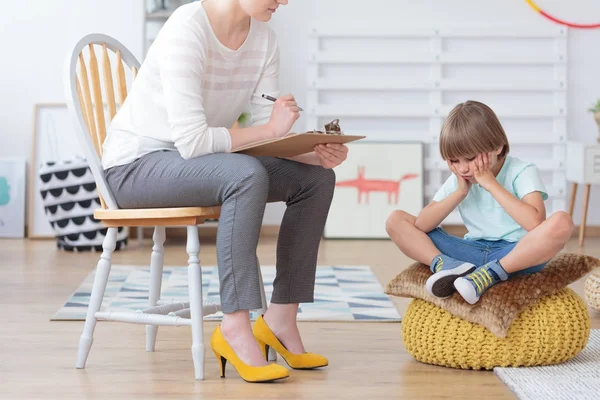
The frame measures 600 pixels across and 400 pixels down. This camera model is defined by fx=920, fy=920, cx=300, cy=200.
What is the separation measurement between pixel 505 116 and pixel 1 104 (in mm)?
2719

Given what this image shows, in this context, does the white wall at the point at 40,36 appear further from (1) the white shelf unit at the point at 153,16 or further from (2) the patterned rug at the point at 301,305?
(2) the patterned rug at the point at 301,305

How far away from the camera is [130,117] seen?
6.66 feet

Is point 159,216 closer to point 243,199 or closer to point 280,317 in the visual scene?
point 243,199

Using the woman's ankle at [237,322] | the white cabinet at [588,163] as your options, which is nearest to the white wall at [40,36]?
the white cabinet at [588,163]

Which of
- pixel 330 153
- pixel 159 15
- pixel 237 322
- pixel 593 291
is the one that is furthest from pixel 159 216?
pixel 159 15

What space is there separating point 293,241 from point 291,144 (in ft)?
0.83

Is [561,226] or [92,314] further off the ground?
[561,226]

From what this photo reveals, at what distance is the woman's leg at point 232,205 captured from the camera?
1855mm

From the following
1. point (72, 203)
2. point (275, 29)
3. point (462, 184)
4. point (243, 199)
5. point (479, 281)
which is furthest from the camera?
point (275, 29)

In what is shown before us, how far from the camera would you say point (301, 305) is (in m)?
2.87

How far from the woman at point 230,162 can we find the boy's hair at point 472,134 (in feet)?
0.86

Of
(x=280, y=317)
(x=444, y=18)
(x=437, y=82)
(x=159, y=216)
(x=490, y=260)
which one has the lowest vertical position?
(x=280, y=317)

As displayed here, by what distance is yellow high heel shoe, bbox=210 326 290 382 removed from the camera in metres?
1.87

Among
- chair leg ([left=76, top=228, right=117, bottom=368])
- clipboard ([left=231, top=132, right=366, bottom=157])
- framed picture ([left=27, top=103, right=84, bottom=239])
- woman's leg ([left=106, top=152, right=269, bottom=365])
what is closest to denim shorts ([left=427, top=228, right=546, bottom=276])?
clipboard ([left=231, top=132, right=366, bottom=157])
